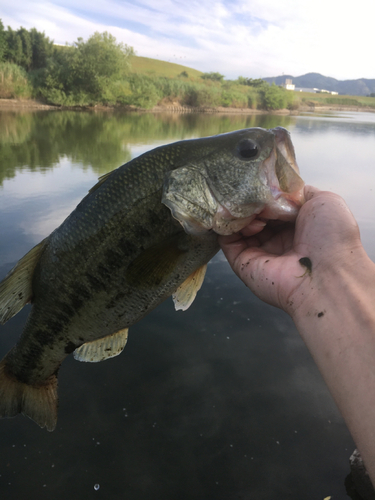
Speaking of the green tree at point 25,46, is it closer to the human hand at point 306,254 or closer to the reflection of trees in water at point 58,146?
the reflection of trees in water at point 58,146

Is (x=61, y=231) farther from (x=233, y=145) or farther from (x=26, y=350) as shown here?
(x=233, y=145)

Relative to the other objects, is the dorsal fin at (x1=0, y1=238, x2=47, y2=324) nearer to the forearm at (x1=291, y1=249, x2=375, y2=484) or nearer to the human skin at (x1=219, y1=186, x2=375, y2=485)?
the human skin at (x1=219, y1=186, x2=375, y2=485)

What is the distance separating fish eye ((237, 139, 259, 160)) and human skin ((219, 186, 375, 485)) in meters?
0.44

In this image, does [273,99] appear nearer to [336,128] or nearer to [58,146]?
[336,128]

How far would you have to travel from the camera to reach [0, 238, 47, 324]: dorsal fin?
2.18 m

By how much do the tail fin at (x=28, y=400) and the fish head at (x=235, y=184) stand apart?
1669 millimetres

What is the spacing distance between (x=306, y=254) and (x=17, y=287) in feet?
6.43

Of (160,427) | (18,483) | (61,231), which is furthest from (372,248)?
(18,483)

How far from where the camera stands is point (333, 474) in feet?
9.02

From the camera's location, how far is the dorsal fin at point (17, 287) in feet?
7.16

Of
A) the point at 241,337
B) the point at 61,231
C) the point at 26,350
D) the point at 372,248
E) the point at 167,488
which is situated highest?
the point at 61,231

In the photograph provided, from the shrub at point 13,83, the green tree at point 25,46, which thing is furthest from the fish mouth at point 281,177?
the green tree at point 25,46

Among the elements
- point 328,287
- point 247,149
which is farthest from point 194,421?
point 247,149

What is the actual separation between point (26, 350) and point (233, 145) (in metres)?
2.03
